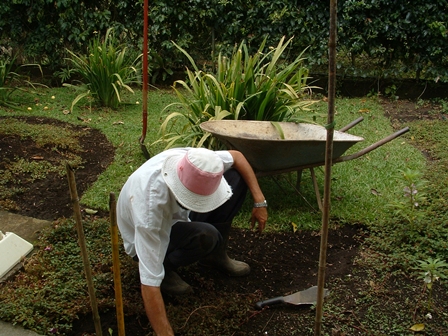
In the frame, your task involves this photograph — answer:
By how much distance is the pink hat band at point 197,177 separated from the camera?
2229mm

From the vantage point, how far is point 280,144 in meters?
3.48

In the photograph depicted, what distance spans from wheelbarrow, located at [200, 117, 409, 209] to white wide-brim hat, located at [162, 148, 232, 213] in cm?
117

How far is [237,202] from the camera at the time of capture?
3.01 metres

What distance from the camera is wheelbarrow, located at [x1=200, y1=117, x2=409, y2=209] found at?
351 centimetres

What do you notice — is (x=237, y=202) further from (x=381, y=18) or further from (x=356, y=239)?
(x=381, y=18)

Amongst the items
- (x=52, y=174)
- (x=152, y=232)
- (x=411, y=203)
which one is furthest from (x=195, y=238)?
(x=52, y=174)

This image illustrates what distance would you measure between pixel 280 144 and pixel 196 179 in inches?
53.5

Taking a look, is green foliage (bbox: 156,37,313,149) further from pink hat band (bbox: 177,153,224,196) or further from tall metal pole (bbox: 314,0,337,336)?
tall metal pole (bbox: 314,0,337,336)

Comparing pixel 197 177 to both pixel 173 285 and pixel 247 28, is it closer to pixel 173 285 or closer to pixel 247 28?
pixel 173 285

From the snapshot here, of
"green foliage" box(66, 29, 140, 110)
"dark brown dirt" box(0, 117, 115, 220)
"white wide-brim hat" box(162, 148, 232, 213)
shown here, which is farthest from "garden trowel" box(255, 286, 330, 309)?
"green foliage" box(66, 29, 140, 110)

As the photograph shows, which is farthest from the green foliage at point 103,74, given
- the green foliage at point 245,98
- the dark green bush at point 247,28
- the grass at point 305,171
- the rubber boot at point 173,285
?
Answer: the rubber boot at point 173,285

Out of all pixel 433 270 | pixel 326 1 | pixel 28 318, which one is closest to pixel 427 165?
pixel 433 270

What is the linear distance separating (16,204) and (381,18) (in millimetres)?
5448

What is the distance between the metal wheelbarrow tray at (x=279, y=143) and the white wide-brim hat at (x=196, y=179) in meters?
1.17
